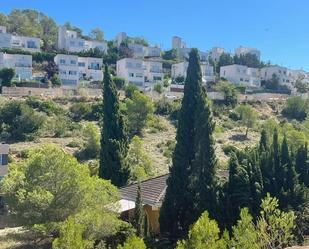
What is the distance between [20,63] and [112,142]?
46088 mm

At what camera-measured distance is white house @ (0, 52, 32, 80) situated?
7156 cm

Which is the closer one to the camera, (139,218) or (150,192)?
(139,218)

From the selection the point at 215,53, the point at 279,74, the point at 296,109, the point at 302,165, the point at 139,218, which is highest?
the point at 215,53

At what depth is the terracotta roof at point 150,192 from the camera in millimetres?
24397

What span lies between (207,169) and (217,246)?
27.3 ft

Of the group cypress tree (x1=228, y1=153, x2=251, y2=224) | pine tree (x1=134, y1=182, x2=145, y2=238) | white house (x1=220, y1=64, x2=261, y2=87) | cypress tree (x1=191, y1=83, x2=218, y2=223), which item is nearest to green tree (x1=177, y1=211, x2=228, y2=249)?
pine tree (x1=134, y1=182, x2=145, y2=238)

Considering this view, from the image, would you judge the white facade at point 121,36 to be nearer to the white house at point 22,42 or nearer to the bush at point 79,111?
the white house at point 22,42

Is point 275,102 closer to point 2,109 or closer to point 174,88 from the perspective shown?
point 174,88

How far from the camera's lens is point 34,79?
7119 centimetres

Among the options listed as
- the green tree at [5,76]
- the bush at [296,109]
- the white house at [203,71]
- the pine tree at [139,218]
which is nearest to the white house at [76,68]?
the green tree at [5,76]

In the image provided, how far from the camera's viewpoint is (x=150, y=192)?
25422 millimetres

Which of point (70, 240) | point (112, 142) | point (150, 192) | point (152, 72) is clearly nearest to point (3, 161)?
point (112, 142)

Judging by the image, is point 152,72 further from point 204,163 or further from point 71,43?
point 204,163

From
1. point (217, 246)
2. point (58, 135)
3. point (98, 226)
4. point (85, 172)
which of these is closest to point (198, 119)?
point (85, 172)
